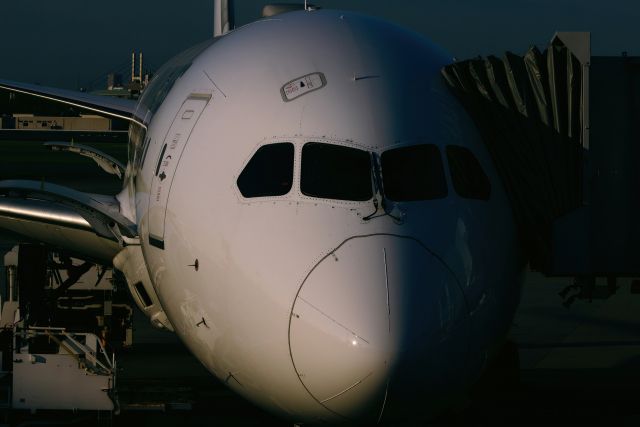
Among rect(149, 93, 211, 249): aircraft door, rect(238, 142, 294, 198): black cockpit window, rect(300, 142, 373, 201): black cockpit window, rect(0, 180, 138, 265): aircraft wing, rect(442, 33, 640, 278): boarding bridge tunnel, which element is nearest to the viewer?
rect(300, 142, 373, 201): black cockpit window

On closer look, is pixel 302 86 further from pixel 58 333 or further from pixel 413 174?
pixel 58 333

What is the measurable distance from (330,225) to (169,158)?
2.59 meters

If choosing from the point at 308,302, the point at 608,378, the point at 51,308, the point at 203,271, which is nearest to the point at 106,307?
the point at 51,308

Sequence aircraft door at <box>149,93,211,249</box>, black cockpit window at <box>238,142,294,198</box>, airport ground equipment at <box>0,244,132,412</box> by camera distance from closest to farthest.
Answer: black cockpit window at <box>238,142,294,198</box> → aircraft door at <box>149,93,211,249</box> → airport ground equipment at <box>0,244,132,412</box>

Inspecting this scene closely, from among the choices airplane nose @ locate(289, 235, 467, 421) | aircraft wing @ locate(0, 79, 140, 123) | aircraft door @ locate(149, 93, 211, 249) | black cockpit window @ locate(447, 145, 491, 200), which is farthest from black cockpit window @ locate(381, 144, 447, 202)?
aircraft wing @ locate(0, 79, 140, 123)

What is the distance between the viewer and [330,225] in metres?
8.75

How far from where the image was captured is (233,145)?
977cm

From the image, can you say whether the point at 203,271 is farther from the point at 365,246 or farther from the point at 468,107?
the point at 468,107

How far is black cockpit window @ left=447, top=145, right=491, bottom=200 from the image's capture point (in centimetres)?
955

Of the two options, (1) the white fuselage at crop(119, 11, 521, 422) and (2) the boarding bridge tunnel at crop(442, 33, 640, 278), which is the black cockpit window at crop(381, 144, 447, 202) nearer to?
(1) the white fuselage at crop(119, 11, 521, 422)

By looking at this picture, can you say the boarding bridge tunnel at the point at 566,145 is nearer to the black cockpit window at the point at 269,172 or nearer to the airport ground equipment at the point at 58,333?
the black cockpit window at the point at 269,172

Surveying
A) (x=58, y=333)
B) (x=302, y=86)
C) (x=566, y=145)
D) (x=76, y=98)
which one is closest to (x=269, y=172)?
(x=302, y=86)

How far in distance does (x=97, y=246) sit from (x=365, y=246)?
5.88 meters

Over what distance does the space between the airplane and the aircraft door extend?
0.03m
